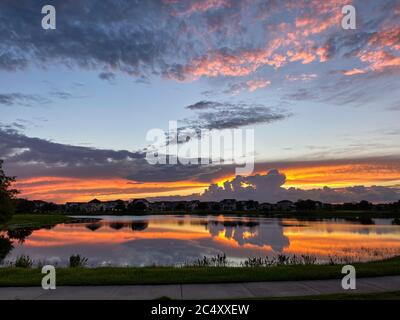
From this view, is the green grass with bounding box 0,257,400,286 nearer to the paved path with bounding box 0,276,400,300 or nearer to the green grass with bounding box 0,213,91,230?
the paved path with bounding box 0,276,400,300

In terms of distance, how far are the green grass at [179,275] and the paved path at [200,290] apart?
1.55ft

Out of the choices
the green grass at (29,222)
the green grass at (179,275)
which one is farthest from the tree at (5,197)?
the green grass at (179,275)

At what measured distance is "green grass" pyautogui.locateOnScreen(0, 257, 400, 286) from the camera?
12.1m

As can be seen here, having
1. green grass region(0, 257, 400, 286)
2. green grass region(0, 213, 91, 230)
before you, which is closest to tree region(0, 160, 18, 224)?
green grass region(0, 213, 91, 230)

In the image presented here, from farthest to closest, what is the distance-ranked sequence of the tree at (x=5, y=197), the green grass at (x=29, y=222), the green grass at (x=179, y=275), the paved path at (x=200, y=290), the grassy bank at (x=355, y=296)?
the green grass at (x=29, y=222) < the tree at (x=5, y=197) < the green grass at (x=179, y=275) < the paved path at (x=200, y=290) < the grassy bank at (x=355, y=296)

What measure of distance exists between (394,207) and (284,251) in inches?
5413

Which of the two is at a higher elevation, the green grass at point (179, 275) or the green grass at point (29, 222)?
the green grass at point (179, 275)

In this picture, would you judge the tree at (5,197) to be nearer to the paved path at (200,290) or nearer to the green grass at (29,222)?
the green grass at (29,222)

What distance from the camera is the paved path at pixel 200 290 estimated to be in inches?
408

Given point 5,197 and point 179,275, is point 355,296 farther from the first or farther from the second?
point 5,197

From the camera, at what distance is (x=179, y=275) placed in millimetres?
13039

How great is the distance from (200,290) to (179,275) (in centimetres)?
209

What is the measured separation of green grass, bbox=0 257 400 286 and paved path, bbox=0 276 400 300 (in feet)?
1.55

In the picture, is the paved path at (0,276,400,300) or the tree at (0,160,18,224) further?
the tree at (0,160,18,224)
